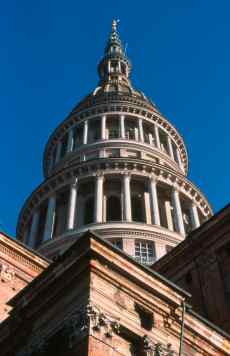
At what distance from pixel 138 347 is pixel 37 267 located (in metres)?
12.3

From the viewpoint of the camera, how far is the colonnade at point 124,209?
140 feet

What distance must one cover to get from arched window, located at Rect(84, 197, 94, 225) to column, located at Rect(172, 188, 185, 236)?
6.03m

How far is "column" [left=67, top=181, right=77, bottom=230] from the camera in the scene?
140 feet

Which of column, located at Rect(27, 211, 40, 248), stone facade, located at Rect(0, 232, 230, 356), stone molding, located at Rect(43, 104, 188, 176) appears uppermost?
stone molding, located at Rect(43, 104, 188, 176)

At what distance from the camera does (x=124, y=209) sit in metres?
42.9

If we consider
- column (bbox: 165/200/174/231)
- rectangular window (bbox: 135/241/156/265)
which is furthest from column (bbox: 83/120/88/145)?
rectangular window (bbox: 135/241/156/265)

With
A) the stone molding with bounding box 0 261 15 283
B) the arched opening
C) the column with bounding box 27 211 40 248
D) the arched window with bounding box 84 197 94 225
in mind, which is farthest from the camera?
the arched window with bounding box 84 197 94 225

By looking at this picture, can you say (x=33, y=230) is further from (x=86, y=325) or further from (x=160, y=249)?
(x=86, y=325)

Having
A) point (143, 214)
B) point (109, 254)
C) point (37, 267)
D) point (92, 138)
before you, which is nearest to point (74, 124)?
point (92, 138)

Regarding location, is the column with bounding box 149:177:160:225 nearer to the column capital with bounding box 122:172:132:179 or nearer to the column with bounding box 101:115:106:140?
the column capital with bounding box 122:172:132:179

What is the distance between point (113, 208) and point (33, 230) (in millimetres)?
6055

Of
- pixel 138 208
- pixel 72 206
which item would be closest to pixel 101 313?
pixel 72 206

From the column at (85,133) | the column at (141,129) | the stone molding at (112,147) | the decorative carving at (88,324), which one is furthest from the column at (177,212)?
the decorative carving at (88,324)

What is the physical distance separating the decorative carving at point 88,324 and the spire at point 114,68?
46.7m
